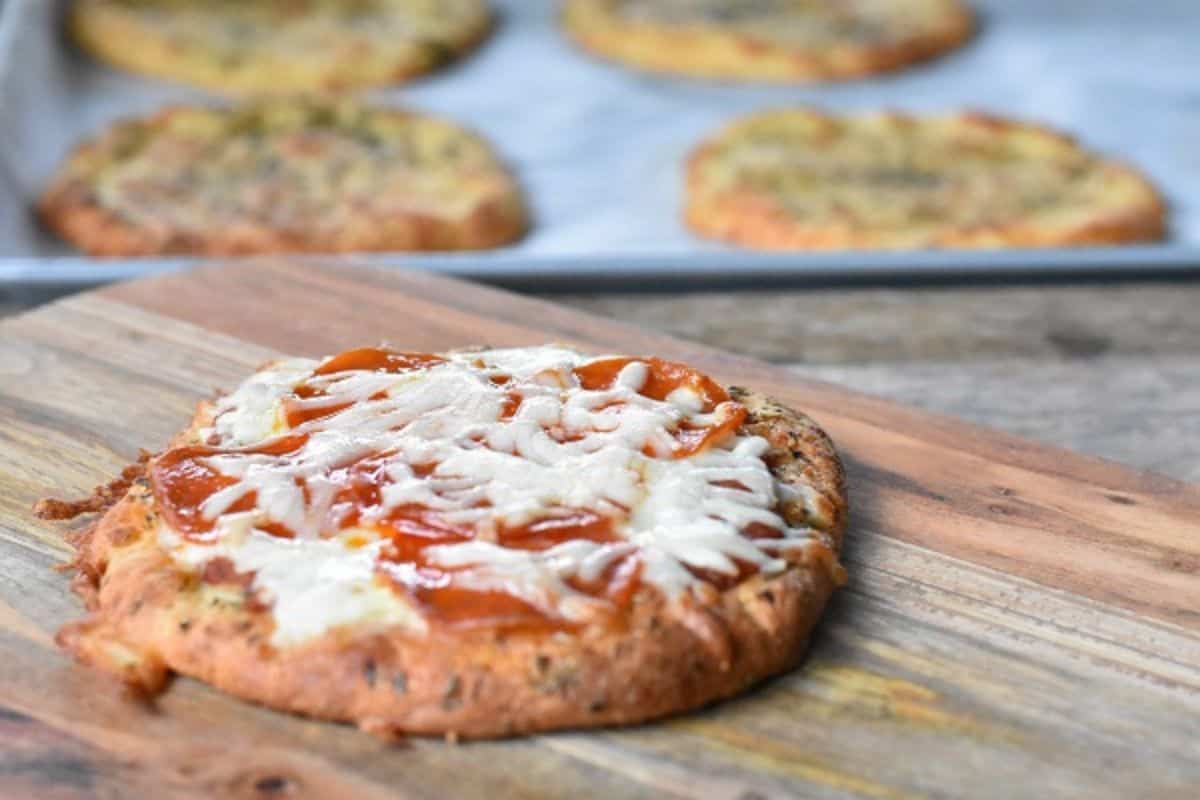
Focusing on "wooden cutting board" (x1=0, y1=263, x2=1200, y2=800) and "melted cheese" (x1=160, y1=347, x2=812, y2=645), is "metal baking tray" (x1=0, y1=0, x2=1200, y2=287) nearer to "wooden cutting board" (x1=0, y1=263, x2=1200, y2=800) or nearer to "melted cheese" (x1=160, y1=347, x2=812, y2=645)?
"wooden cutting board" (x1=0, y1=263, x2=1200, y2=800)

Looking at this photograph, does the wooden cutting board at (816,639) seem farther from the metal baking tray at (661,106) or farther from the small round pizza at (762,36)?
the small round pizza at (762,36)

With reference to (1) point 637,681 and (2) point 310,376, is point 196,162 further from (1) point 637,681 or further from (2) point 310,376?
(1) point 637,681

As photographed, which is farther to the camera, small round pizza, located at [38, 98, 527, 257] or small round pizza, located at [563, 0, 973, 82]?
small round pizza, located at [563, 0, 973, 82]

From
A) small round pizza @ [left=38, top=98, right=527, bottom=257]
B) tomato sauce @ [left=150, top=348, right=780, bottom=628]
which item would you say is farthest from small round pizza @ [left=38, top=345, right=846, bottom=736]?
small round pizza @ [left=38, top=98, right=527, bottom=257]

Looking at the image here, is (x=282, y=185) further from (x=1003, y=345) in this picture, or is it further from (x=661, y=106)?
(x=1003, y=345)

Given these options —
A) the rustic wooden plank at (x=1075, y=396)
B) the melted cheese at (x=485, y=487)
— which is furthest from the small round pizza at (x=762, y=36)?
the melted cheese at (x=485, y=487)

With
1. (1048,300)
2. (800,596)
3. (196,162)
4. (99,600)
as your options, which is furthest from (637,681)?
(196,162)
